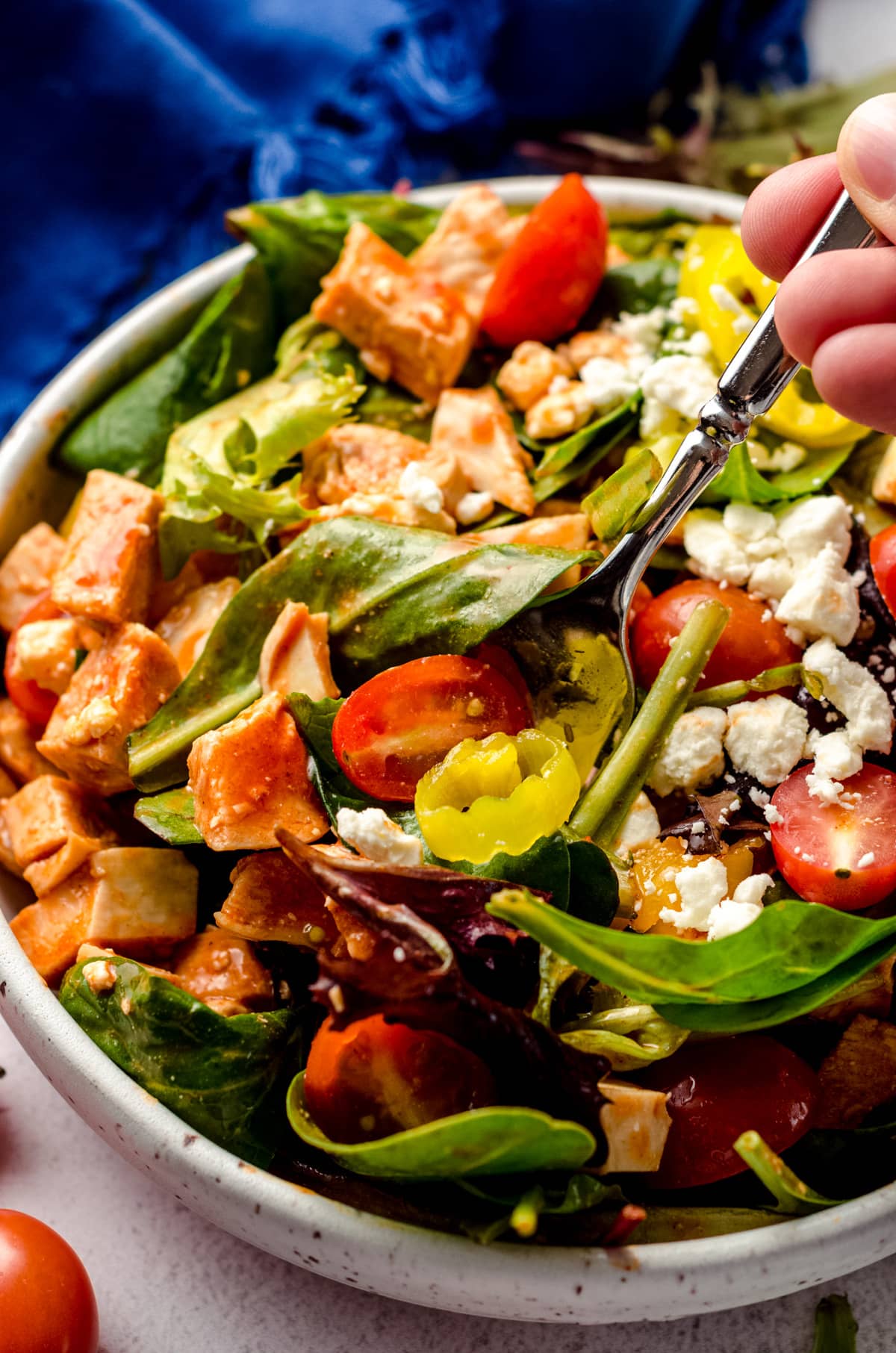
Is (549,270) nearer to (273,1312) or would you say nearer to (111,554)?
(111,554)

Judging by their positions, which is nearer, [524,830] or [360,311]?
[524,830]

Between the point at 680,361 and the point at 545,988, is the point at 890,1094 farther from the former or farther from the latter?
the point at 680,361

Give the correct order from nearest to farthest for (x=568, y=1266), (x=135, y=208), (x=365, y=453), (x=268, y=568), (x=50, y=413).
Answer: (x=568, y=1266) → (x=268, y=568) → (x=365, y=453) → (x=50, y=413) → (x=135, y=208)

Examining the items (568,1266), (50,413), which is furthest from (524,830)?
(50,413)

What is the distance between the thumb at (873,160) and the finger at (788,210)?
31cm

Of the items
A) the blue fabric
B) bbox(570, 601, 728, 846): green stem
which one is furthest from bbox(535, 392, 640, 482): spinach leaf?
the blue fabric

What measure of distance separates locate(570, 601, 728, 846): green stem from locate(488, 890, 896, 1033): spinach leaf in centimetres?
33

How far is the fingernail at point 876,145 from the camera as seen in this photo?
1.26 metres

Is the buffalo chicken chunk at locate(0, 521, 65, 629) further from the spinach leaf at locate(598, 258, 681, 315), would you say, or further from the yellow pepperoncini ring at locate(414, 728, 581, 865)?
the spinach leaf at locate(598, 258, 681, 315)

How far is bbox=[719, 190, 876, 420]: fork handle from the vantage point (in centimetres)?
153

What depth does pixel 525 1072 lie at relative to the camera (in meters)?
1.47

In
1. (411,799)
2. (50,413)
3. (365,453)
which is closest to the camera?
(411,799)

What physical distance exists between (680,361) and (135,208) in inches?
69.8

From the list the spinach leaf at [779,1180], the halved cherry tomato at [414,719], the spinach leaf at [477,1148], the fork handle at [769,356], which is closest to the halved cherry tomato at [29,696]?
the halved cherry tomato at [414,719]
